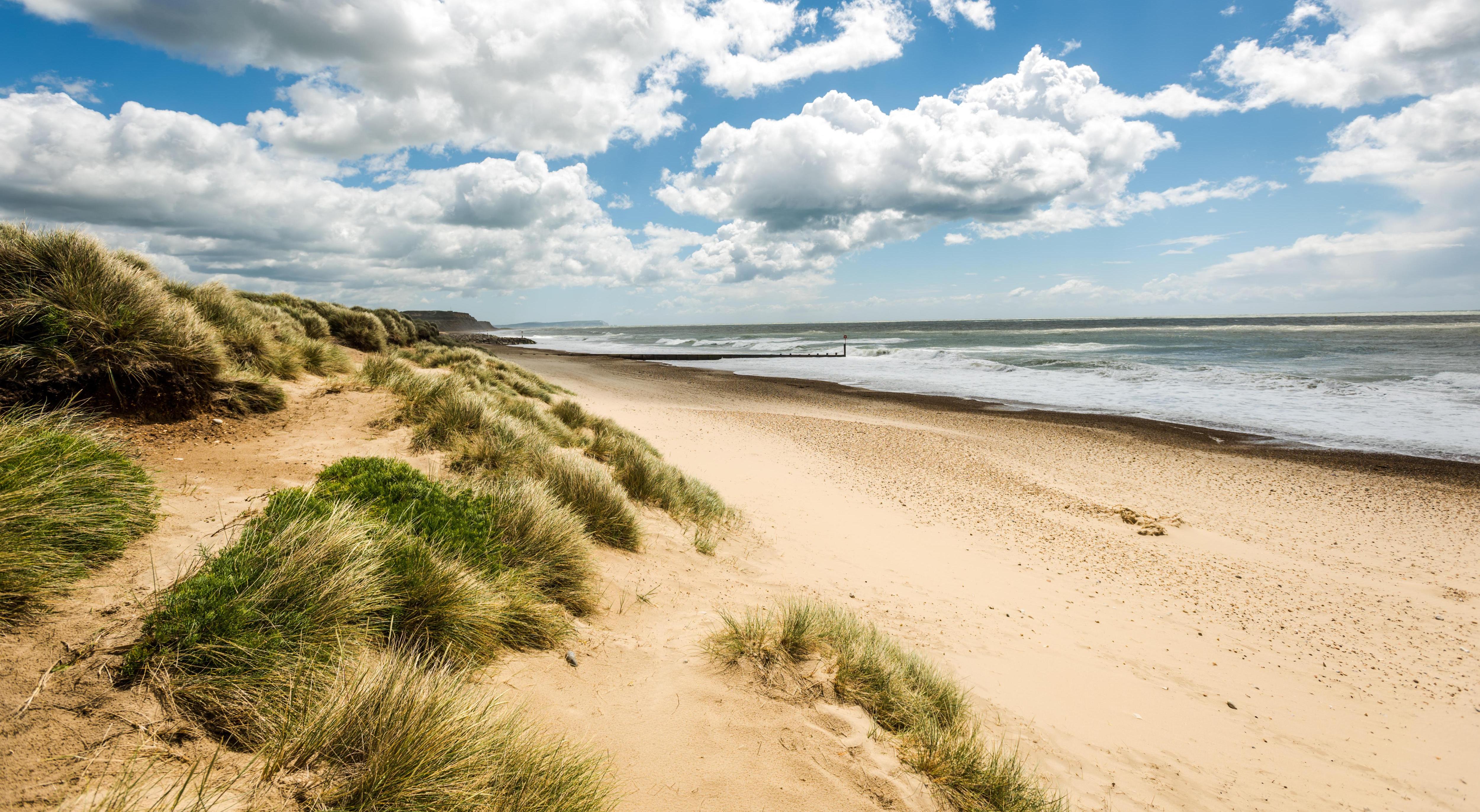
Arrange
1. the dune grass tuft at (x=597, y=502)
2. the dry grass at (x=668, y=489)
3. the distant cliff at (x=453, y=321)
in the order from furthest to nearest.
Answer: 1. the distant cliff at (x=453, y=321)
2. the dry grass at (x=668, y=489)
3. the dune grass tuft at (x=597, y=502)

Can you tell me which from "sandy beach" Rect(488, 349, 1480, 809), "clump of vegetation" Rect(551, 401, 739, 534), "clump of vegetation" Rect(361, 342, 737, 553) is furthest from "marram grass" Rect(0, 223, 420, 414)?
"sandy beach" Rect(488, 349, 1480, 809)

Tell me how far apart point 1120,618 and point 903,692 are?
4.04 meters

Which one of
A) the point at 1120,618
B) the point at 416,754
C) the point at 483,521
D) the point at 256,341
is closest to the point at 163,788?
the point at 416,754

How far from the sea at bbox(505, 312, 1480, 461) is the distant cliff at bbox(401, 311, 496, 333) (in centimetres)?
7291

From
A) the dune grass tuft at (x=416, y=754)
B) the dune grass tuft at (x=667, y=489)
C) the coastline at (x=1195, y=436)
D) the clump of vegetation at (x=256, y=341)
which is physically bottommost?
the coastline at (x=1195, y=436)

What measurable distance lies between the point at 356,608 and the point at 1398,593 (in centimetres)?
1055

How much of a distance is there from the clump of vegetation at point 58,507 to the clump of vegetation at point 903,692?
10.8 ft

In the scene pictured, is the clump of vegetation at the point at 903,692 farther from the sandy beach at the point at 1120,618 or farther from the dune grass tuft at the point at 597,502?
the dune grass tuft at the point at 597,502

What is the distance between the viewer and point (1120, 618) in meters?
6.37

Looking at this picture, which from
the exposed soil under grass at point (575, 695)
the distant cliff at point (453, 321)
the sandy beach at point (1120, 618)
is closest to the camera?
the exposed soil under grass at point (575, 695)

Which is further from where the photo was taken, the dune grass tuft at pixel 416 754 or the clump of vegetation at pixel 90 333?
the clump of vegetation at pixel 90 333

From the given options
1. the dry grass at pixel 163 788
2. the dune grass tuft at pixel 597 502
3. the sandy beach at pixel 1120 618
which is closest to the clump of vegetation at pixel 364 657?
the dry grass at pixel 163 788

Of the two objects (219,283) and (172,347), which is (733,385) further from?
(172,347)

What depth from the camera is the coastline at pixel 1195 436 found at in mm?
12742
